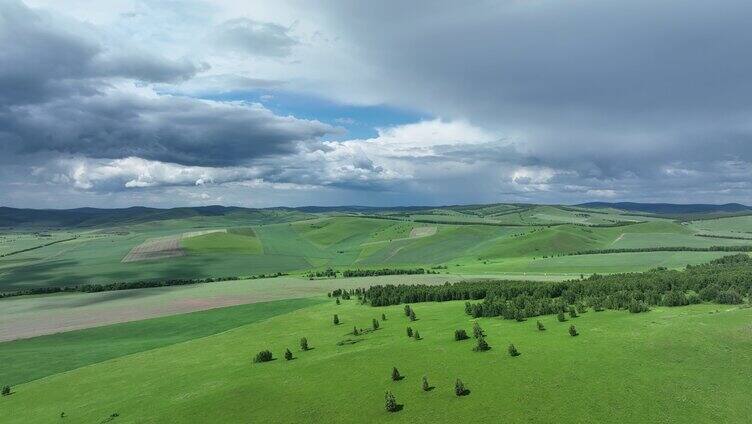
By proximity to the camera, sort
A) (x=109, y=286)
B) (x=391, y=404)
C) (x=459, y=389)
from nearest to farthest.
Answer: (x=391, y=404)
(x=459, y=389)
(x=109, y=286)

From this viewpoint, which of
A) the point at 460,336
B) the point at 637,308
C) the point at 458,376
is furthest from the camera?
the point at 637,308

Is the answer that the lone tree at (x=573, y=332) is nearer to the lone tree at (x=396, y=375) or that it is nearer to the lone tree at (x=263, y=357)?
the lone tree at (x=396, y=375)

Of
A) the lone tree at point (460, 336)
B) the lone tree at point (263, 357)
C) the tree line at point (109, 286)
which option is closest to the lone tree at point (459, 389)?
the lone tree at point (460, 336)

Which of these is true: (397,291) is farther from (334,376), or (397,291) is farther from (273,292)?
(334,376)

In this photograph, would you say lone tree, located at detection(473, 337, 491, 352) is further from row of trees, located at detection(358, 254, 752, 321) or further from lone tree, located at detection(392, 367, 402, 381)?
row of trees, located at detection(358, 254, 752, 321)

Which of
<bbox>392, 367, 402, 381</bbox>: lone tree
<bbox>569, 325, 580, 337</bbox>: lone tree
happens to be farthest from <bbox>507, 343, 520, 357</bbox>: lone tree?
<bbox>392, 367, 402, 381</bbox>: lone tree

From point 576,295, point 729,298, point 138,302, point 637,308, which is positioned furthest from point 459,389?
point 138,302

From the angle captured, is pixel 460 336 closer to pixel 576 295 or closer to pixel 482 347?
pixel 482 347

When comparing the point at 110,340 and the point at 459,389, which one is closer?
the point at 459,389

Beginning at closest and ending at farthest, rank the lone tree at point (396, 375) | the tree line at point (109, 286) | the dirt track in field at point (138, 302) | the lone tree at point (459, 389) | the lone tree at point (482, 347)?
1. the lone tree at point (459, 389)
2. the lone tree at point (396, 375)
3. the lone tree at point (482, 347)
4. the dirt track in field at point (138, 302)
5. the tree line at point (109, 286)
